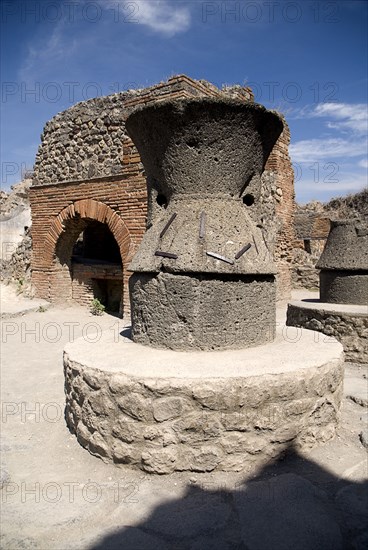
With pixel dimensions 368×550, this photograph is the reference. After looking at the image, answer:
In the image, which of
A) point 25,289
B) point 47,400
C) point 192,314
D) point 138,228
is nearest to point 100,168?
point 138,228

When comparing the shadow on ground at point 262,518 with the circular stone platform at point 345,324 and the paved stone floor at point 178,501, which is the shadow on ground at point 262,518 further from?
the circular stone platform at point 345,324

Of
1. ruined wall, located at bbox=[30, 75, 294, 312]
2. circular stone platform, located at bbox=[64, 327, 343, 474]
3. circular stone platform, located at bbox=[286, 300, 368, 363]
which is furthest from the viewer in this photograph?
ruined wall, located at bbox=[30, 75, 294, 312]

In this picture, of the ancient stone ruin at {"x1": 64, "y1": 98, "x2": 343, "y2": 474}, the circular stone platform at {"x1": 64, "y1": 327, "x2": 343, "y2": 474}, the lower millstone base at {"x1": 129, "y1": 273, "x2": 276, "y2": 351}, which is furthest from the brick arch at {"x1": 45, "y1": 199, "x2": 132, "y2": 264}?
the circular stone platform at {"x1": 64, "y1": 327, "x2": 343, "y2": 474}

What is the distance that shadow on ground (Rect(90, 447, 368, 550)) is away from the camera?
2.01 metres

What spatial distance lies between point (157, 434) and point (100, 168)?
7368 millimetres

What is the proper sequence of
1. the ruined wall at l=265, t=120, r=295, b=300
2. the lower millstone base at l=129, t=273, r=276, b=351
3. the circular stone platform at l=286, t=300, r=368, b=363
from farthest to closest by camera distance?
the ruined wall at l=265, t=120, r=295, b=300, the circular stone platform at l=286, t=300, r=368, b=363, the lower millstone base at l=129, t=273, r=276, b=351

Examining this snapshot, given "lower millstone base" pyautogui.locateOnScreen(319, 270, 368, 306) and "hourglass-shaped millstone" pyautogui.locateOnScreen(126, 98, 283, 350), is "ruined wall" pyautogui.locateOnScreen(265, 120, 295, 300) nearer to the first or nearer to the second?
"lower millstone base" pyautogui.locateOnScreen(319, 270, 368, 306)

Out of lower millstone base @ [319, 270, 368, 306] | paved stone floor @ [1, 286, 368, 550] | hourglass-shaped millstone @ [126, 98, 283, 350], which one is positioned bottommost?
paved stone floor @ [1, 286, 368, 550]

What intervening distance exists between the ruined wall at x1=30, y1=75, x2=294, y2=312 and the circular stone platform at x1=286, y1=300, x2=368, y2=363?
11.9 feet

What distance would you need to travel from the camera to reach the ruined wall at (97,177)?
26.8 feet

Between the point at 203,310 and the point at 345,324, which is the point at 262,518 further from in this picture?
the point at 345,324

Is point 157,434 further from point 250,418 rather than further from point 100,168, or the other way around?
point 100,168

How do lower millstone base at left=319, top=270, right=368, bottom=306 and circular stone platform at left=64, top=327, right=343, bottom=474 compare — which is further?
lower millstone base at left=319, top=270, right=368, bottom=306

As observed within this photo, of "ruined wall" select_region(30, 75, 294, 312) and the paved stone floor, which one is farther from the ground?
"ruined wall" select_region(30, 75, 294, 312)
